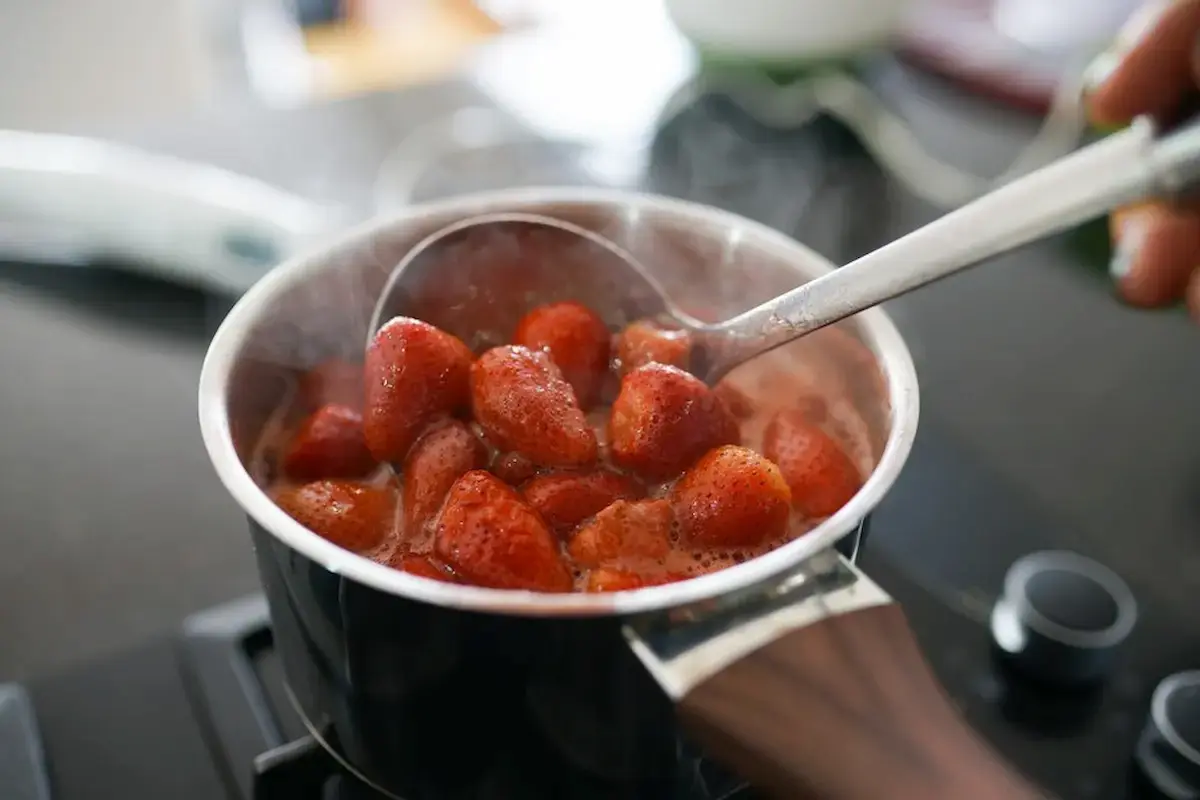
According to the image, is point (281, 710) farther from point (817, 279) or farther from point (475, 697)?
point (817, 279)

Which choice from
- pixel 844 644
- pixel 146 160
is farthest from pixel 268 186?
pixel 844 644

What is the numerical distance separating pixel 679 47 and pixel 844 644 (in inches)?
39.6

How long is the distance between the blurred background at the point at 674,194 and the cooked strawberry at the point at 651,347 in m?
0.20

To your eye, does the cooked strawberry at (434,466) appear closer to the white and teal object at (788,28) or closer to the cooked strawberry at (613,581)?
the cooked strawberry at (613,581)

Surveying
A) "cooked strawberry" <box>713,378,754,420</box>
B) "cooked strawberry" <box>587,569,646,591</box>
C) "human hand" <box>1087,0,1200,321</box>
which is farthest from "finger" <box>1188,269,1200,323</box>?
"cooked strawberry" <box>587,569,646,591</box>

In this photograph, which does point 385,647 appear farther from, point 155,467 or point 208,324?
point 208,324

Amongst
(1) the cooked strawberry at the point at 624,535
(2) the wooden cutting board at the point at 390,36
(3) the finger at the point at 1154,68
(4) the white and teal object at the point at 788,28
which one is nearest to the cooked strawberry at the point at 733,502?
(1) the cooked strawberry at the point at 624,535

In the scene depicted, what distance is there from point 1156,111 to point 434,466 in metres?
0.47

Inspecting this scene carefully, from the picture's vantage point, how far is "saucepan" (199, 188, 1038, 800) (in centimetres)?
38

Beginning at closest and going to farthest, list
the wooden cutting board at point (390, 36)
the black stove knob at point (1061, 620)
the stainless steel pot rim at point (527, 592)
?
the stainless steel pot rim at point (527, 592) → the black stove knob at point (1061, 620) → the wooden cutting board at point (390, 36)

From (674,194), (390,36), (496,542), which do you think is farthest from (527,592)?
(390,36)

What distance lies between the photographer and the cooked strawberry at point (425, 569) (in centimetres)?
47

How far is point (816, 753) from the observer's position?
1.26 feet

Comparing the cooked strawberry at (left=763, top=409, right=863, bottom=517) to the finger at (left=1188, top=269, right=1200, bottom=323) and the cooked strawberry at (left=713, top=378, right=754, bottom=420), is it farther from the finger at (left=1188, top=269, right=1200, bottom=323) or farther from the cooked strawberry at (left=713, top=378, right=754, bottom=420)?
the finger at (left=1188, top=269, right=1200, bottom=323)
